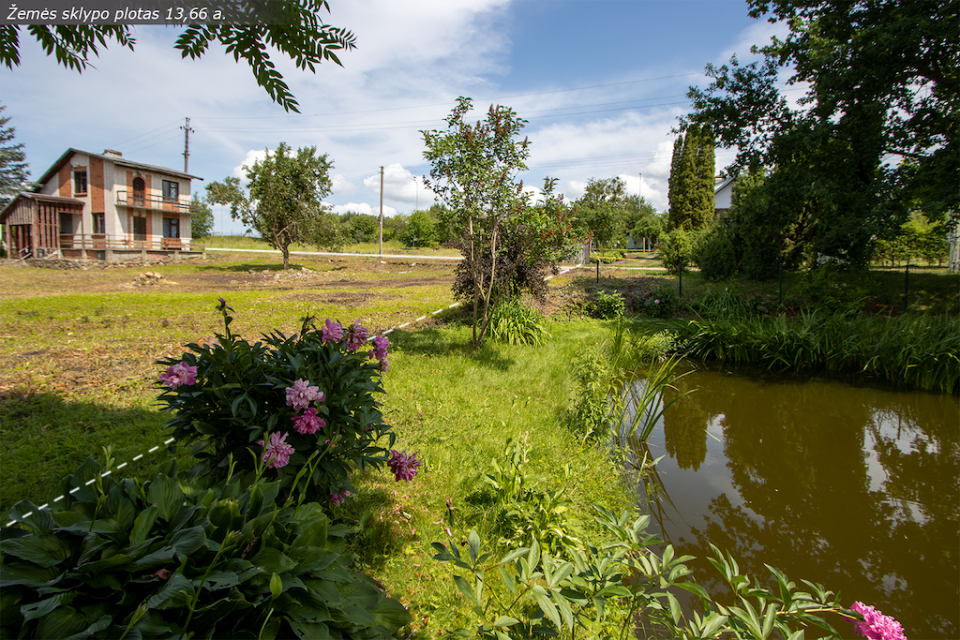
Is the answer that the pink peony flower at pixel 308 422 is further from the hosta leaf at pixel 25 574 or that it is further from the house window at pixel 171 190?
the house window at pixel 171 190

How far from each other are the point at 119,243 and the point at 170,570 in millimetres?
33535

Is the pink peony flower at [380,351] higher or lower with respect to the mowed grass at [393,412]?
higher

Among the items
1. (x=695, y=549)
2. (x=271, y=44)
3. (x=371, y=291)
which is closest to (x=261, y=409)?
(x=271, y=44)

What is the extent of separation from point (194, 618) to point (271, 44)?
6.59 ft

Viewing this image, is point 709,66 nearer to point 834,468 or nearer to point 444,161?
point 444,161

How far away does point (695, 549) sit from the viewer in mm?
3385

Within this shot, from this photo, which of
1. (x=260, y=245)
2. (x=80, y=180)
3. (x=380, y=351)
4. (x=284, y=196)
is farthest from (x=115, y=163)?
(x=380, y=351)

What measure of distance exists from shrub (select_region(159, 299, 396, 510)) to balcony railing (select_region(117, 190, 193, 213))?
3261cm

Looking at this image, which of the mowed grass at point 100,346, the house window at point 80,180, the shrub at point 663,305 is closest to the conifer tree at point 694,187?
the shrub at point 663,305

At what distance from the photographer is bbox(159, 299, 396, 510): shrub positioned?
6.36 feet

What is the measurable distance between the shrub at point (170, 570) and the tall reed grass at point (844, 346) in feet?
26.9

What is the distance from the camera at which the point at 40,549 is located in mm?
1104

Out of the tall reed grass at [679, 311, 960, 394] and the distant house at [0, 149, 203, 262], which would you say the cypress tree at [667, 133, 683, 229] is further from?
the distant house at [0, 149, 203, 262]

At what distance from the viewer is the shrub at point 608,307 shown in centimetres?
1075
